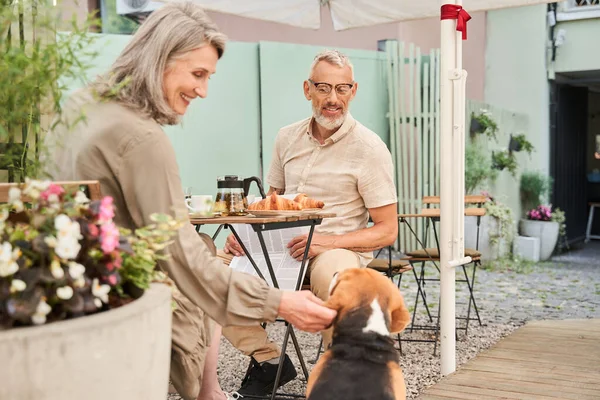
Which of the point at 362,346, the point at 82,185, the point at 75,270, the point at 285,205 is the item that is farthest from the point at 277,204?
the point at 75,270

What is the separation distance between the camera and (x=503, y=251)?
32.6ft

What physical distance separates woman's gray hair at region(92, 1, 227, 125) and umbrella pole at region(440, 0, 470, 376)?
5.91ft

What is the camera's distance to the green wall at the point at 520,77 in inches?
434

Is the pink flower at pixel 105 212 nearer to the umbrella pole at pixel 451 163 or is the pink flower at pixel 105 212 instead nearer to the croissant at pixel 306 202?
the croissant at pixel 306 202

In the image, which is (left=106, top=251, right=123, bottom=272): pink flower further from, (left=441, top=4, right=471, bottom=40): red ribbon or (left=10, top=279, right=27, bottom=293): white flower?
(left=441, top=4, right=471, bottom=40): red ribbon

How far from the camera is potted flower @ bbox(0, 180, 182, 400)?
1371 millimetres

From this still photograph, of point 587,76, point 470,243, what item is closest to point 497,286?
point 470,243

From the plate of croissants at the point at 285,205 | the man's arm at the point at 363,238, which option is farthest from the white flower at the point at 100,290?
the man's arm at the point at 363,238

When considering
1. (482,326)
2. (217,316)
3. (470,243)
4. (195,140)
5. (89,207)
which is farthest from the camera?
(470,243)

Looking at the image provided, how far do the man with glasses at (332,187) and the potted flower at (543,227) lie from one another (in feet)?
23.2

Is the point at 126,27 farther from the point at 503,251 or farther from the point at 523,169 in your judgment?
the point at 523,169

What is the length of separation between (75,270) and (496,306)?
5.62 m

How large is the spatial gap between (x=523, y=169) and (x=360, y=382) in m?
Answer: 9.98

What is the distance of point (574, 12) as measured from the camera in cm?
1067
